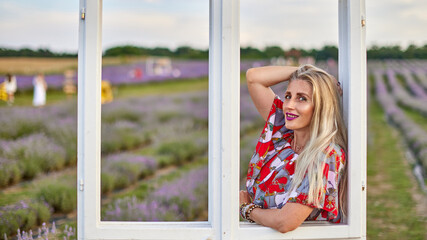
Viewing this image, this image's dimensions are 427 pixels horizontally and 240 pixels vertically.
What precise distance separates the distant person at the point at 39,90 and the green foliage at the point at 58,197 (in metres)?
2.05

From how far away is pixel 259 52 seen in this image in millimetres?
5508

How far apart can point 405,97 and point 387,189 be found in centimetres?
121

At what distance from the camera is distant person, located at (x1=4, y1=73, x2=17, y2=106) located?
231 inches

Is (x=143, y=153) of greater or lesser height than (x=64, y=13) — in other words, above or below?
below

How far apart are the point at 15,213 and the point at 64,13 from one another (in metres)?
3.29

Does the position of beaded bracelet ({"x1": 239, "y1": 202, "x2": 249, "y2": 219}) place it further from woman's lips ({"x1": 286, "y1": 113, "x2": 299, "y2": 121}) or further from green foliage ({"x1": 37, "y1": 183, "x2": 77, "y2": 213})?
green foliage ({"x1": 37, "y1": 183, "x2": 77, "y2": 213})

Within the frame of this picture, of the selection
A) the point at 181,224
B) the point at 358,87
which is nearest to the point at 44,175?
the point at 181,224

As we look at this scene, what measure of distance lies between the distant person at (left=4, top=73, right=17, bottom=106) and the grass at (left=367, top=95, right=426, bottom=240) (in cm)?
410

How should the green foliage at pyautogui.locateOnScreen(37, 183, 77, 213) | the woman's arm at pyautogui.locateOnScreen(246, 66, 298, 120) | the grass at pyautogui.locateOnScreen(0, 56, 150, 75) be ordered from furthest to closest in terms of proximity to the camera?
the grass at pyautogui.locateOnScreen(0, 56, 150, 75)
the green foliage at pyautogui.locateOnScreen(37, 183, 77, 213)
the woman's arm at pyautogui.locateOnScreen(246, 66, 298, 120)

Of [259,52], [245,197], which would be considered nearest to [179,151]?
[259,52]

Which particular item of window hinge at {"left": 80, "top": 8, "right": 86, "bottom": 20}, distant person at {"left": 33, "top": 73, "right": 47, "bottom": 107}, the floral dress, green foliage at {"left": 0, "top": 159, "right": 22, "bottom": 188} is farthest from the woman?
distant person at {"left": 33, "top": 73, "right": 47, "bottom": 107}

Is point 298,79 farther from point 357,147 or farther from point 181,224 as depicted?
point 181,224

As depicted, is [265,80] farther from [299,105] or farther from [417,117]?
[417,117]

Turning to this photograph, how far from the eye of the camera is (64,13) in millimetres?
6305
